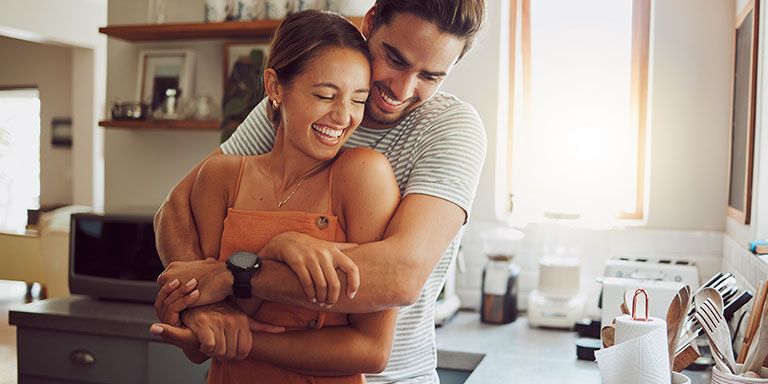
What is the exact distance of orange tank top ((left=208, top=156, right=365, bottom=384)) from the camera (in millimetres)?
1347

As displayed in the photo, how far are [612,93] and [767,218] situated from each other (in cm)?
117

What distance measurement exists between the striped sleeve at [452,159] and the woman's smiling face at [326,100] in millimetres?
152

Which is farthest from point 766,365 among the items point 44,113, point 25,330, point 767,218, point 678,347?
point 44,113

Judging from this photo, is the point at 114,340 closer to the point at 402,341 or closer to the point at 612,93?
the point at 402,341

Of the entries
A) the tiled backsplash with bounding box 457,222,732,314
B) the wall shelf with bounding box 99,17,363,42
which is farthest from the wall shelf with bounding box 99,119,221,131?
the tiled backsplash with bounding box 457,222,732,314

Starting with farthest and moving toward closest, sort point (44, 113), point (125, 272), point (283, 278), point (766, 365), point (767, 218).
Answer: point (44, 113)
point (125, 272)
point (767, 218)
point (766, 365)
point (283, 278)

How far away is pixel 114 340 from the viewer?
2914 mm

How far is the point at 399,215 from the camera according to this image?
4.39 ft

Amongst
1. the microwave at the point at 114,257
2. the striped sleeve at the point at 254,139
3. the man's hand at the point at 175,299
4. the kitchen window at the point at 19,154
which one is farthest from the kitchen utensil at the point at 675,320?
the kitchen window at the point at 19,154

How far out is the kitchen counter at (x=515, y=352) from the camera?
2.37 meters

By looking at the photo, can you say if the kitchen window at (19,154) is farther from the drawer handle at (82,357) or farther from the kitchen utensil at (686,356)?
the kitchen utensil at (686,356)

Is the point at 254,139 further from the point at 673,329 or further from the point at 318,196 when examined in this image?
the point at 673,329

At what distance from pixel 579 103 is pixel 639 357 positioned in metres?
1.86

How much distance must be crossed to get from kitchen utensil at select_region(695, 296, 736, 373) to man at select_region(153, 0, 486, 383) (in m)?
0.63
